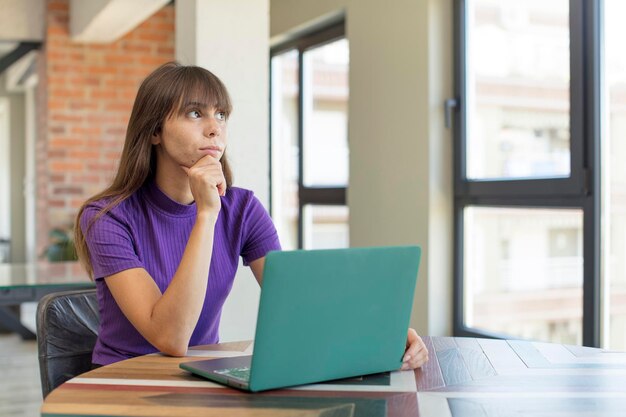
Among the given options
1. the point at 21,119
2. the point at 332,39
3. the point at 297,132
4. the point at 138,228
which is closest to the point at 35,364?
the point at 297,132

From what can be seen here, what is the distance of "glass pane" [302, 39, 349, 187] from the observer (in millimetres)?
5531

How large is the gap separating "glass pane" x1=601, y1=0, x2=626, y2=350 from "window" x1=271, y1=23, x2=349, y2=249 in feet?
7.08

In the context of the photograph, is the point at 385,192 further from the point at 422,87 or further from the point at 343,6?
the point at 343,6

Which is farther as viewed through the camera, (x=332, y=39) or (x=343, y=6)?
(x=332, y=39)

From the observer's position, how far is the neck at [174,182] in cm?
190

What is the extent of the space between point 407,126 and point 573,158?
3.38 feet

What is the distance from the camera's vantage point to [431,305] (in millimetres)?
4098

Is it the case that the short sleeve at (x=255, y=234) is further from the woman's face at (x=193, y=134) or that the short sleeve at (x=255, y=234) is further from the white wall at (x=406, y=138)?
the white wall at (x=406, y=138)

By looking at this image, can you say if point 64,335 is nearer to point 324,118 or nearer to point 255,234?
point 255,234

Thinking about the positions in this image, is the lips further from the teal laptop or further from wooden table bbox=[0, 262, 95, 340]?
wooden table bbox=[0, 262, 95, 340]

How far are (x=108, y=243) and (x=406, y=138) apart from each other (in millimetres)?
2685

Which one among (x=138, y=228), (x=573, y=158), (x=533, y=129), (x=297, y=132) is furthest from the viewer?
(x=297, y=132)

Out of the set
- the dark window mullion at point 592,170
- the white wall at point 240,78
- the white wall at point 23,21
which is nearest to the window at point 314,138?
the white wall at point 23,21

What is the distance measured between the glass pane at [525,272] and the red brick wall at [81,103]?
297cm
